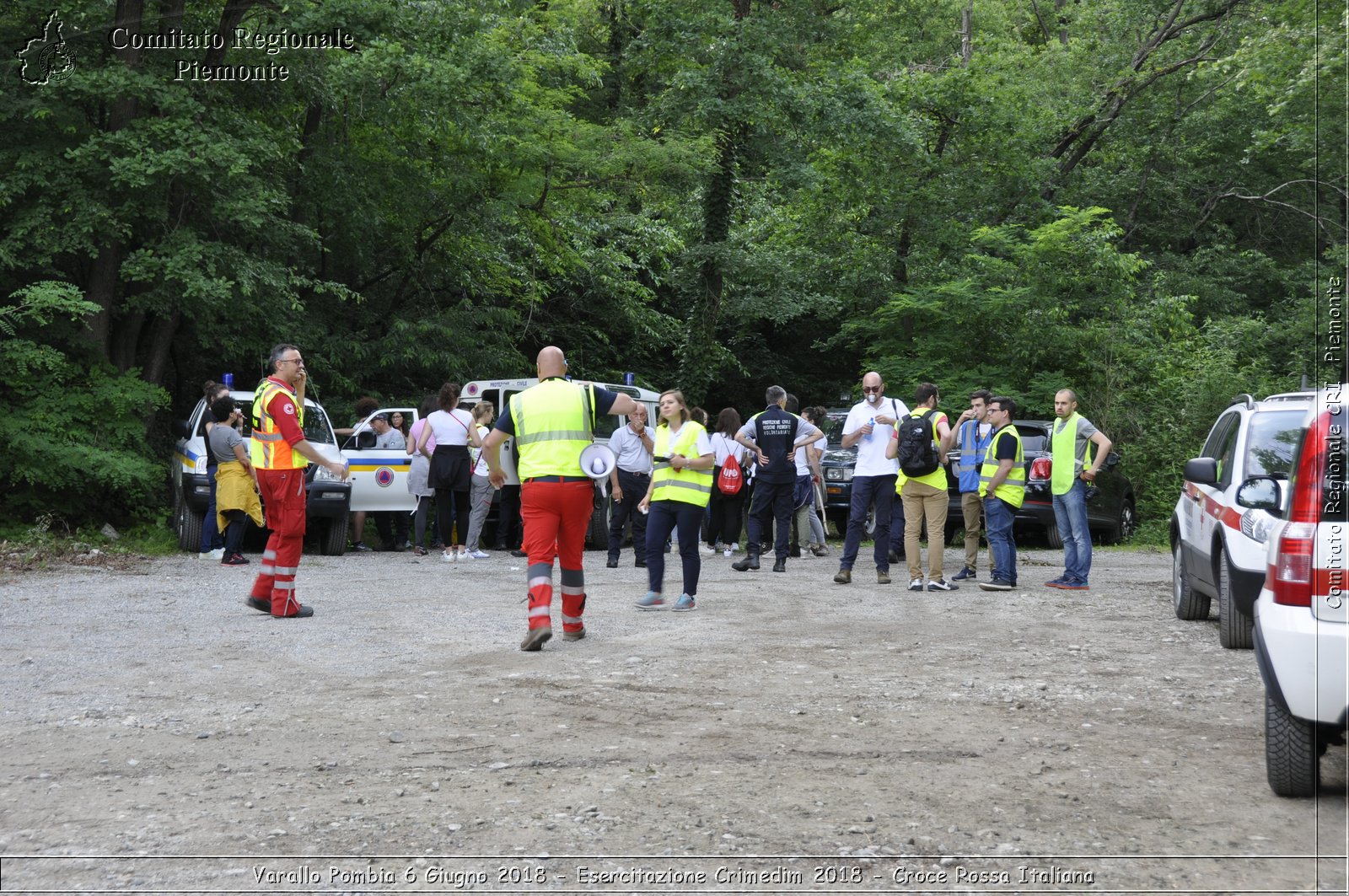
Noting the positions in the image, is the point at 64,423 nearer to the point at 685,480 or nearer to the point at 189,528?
the point at 189,528

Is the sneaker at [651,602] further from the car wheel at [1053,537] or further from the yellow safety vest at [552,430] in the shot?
the car wheel at [1053,537]

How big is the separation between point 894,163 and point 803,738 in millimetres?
22045

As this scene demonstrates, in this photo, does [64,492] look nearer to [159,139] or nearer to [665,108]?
[159,139]

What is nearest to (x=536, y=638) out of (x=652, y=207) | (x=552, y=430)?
(x=552, y=430)

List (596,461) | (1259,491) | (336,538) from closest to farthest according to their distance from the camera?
(1259,491)
(596,461)
(336,538)

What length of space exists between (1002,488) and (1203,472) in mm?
3702

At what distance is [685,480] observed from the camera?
10.8 metres

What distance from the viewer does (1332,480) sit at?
5.20 meters

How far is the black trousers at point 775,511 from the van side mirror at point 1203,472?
5.32 m

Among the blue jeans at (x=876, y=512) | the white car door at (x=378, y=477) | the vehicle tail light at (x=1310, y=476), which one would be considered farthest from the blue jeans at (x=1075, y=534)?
the white car door at (x=378, y=477)

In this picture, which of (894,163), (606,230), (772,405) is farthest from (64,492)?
(894,163)

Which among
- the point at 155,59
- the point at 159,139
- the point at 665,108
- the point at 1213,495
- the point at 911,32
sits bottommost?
the point at 1213,495

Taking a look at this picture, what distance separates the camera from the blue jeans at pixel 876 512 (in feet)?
43.0

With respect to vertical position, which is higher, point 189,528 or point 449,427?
point 449,427
